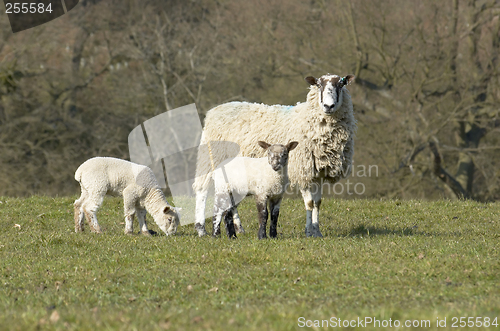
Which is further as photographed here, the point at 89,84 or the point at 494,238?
the point at 89,84

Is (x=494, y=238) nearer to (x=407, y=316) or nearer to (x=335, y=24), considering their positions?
(x=407, y=316)

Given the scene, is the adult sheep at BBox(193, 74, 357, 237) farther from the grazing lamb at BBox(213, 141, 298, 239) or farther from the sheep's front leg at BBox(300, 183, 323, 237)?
the grazing lamb at BBox(213, 141, 298, 239)

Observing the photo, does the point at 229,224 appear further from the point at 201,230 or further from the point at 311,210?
the point at 311,210

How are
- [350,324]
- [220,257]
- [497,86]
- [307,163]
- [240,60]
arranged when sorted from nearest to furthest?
[350,324], [220,257], [307,163], [497,86], [240,60]

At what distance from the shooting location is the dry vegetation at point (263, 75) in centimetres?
2255

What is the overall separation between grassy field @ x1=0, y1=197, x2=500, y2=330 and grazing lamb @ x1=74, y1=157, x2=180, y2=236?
96 cm

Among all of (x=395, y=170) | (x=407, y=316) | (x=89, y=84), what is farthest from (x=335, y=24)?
(x=407, y=316)

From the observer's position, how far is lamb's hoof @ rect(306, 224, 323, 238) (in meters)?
9.75

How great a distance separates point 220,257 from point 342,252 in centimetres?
165

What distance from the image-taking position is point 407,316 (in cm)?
478

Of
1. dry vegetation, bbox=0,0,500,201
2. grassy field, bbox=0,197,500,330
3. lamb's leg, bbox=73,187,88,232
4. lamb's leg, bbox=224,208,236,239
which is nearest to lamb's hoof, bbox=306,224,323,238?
grassy field, bbox=0,197,500,330

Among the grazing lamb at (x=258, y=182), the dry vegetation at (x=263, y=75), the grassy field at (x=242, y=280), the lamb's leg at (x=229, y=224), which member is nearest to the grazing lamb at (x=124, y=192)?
the grassy field at (x=242, y=280)

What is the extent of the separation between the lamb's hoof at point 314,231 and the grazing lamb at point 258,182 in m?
0.78

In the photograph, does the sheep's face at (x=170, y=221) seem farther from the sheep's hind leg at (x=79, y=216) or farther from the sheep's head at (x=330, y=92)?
the sheep's head at (x=330, y=92)
